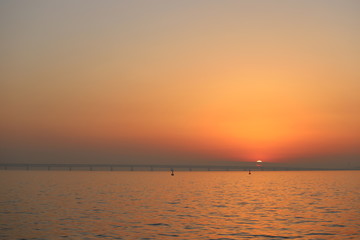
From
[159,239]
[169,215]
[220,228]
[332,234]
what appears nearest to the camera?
[159,239]

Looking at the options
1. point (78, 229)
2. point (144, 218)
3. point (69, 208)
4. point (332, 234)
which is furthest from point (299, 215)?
point (69, 208)

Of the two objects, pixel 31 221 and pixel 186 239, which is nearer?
pixel 186 239

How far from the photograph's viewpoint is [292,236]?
1427 inches

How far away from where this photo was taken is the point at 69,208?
191 ft

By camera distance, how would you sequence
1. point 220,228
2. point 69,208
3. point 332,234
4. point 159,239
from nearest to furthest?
point 159,239 < point 332,234 < point 220,228 < point 69,208

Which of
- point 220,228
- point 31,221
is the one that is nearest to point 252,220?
point 220,228

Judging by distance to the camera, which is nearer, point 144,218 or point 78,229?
point 78,229

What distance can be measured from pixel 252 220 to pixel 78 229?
57.2 feet

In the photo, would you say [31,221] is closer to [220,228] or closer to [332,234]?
[220,228]

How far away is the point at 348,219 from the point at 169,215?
19.2 meters

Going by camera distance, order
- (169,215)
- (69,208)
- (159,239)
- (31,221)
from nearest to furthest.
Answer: (159,239) → (31,221) → (169,215) → (69,208)

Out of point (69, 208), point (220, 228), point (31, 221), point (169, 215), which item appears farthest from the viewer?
point (69, 208)

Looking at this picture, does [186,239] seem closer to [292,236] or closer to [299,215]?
[292,236]

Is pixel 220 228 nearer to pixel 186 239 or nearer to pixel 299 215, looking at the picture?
pixel 186 239
